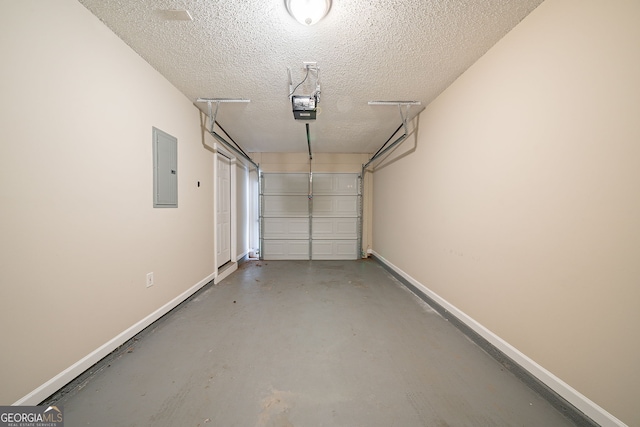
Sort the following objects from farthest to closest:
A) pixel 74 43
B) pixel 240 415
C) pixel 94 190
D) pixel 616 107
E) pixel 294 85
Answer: pixel 294 85 → pixel 94 190 → pixel 74 43 → pixel 240 415 → pixel 616 107

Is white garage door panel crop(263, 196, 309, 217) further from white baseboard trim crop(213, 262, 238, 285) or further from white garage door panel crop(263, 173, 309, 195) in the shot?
white baseboard trim crop(213, 262, 238, 285)

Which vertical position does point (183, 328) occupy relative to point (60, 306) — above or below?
below

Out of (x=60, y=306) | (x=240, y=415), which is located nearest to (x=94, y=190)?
(x=60, y=306)

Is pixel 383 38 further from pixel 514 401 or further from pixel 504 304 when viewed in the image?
Result: pixel 514 401

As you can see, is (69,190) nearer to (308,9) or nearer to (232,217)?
(308,9)

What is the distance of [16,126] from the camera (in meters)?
0.99

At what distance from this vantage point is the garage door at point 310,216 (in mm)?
4574

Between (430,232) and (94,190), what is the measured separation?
3082 mm

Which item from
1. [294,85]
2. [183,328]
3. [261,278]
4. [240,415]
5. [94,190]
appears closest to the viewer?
[240,415]

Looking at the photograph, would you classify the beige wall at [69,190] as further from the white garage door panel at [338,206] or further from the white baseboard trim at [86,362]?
the white garage door panel at [338,206]

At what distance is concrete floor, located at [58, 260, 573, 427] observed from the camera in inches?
42.1

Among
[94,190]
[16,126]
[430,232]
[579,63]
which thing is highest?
[579,63]

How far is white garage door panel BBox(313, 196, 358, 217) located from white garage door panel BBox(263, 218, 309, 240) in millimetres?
394

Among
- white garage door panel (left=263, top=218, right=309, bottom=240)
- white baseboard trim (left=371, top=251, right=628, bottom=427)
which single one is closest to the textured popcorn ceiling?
white baseboard trim (left=371, top=251, right=628, bottom=427)
